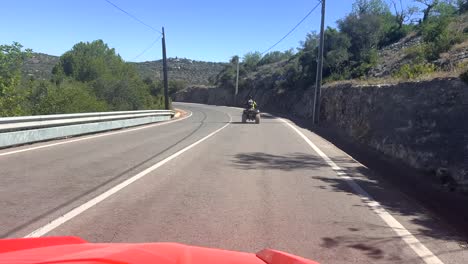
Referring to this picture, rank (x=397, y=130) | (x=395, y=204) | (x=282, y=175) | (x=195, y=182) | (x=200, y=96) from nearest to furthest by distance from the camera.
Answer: (x=395, y=204) → (x=195, y=182) → (x=282, y=175) → (x=397, y=130) → (x=200, y=96)

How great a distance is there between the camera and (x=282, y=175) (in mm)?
10945

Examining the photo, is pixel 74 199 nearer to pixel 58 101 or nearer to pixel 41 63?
pixel 58 101

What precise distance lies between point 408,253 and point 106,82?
41.3m

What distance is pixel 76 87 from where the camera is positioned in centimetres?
3500

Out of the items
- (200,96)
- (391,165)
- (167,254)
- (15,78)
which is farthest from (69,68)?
(167,254)

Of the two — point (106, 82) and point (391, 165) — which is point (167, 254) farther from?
point (106, 82)

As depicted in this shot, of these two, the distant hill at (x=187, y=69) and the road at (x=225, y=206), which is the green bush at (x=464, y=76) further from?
the distant hill at (x=187, y=69)

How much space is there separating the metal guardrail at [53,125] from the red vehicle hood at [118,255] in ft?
39.6

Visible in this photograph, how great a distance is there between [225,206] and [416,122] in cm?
904

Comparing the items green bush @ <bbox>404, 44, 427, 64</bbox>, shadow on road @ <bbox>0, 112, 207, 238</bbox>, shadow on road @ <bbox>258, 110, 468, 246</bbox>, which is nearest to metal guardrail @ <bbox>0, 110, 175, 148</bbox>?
shadow on road @ <bbox>0, 112, 207, 238</bbox>

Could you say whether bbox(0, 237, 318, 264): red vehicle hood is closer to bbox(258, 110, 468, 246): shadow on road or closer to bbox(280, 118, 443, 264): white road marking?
bbox(280, 118, 443, 264): white road marking

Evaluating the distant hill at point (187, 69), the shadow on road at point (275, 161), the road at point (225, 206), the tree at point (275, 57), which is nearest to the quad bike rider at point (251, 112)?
the shadow on road at point (275, 161)

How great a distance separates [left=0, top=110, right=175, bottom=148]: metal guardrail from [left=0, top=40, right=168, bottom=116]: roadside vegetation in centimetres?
533

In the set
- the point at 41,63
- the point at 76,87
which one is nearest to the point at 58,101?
the point at 76,87
